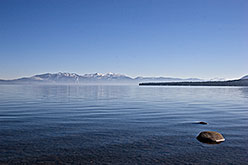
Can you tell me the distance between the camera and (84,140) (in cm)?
1483

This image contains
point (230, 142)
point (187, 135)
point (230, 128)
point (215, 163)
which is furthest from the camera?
point (230, 128)

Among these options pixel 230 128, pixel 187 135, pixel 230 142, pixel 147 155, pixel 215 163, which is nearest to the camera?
pixel 215 163

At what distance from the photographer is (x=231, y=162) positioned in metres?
11.2

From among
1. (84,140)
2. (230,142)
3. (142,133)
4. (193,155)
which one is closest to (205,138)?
(230,142)

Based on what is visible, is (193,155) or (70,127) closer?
(193,155)

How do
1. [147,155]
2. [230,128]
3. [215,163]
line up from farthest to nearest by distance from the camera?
[230,128] → [147,155] → [215,163]

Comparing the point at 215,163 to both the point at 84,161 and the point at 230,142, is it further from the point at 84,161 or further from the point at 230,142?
the point at 84,161

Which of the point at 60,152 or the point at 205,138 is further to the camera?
the point at 205,138

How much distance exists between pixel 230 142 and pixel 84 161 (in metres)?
10.1

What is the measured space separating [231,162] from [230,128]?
28.8 ft

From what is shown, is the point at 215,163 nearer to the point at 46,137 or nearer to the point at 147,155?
the point at 147,155

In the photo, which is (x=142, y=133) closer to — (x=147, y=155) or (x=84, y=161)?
(x=147, y=155)

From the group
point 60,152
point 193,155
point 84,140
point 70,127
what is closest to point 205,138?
point 193,155

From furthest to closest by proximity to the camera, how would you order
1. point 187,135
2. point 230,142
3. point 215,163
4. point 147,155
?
point 187,135, point 230,142, point 147,155, point 215,163
